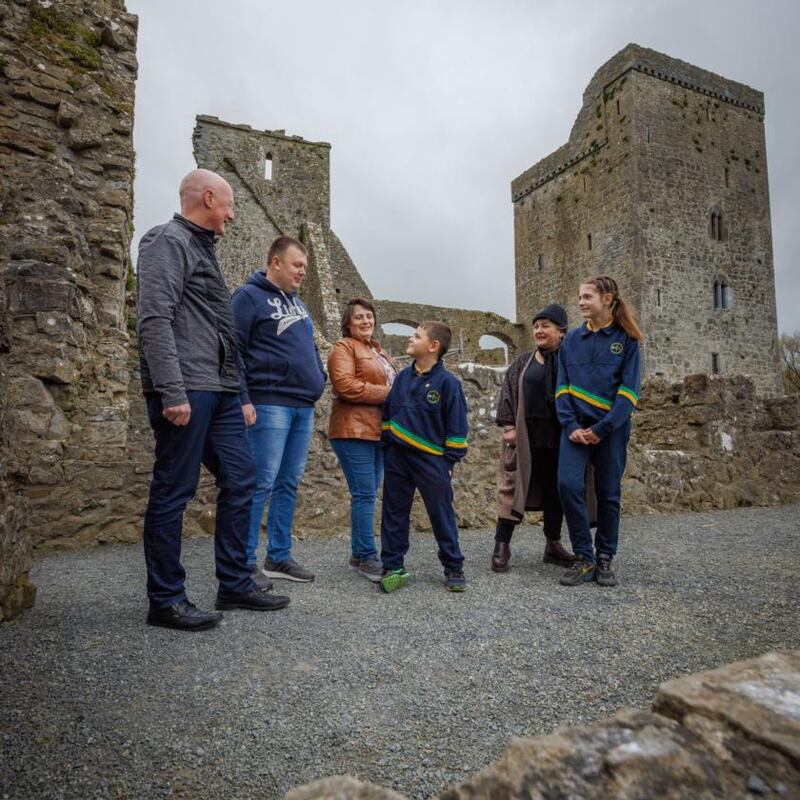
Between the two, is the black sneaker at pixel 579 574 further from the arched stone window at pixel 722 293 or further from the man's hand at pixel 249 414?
the arched stone window at pixel 722 293

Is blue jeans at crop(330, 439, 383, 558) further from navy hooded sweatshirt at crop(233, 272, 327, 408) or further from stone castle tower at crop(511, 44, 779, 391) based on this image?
stone castle tower at crop(511, 44, 779, 391)

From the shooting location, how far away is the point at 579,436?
3.19 metres

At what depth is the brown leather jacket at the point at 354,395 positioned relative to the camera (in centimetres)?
343

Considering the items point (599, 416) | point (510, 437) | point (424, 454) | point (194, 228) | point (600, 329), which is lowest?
point (424, 454)

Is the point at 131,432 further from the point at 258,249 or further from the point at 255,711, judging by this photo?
the point at 258,249

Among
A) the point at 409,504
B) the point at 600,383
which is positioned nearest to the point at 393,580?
the point at 409,504

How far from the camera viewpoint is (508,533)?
11.7 feet

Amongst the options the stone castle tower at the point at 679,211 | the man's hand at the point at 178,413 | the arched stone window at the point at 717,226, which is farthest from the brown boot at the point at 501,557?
the arched stone window at the point at 717,226

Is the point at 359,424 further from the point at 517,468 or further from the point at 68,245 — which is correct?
the point at 68,245

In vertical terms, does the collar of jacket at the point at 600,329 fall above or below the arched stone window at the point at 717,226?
below

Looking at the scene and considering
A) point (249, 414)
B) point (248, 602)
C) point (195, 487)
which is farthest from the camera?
point (249, 414)

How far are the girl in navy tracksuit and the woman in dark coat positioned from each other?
31 centimetres

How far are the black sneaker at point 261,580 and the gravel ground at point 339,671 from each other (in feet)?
0.43

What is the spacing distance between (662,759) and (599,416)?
2512 mm
